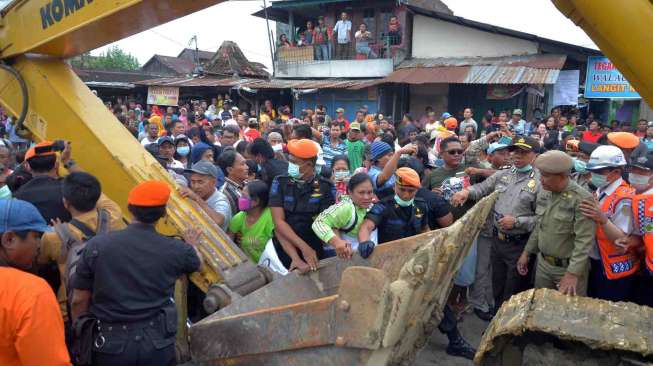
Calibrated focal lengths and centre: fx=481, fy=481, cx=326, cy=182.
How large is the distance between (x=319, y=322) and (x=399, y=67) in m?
16.2

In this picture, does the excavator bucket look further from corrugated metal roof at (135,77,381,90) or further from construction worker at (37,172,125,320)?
corrugated metal roof at (135,77,381,90)

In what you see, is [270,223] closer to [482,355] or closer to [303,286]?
[303,286]

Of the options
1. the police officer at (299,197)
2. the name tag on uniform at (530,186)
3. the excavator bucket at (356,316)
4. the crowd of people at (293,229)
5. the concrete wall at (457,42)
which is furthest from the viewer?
the concrete wall at (457,42)

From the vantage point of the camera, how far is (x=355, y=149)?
8.05 metres

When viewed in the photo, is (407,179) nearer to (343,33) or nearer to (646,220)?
(646,220)

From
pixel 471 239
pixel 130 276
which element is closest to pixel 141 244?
pixel 130 276

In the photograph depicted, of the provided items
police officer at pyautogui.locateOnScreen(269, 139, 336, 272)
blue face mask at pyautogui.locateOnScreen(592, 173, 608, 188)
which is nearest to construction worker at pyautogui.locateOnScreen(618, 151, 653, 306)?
blue face mask at pyautogui.locateOnScreen(592, 173, 608, 188)

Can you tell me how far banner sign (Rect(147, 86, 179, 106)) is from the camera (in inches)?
828

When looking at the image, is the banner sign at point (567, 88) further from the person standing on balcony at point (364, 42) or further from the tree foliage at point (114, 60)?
the tree foliage at point (114, 60)

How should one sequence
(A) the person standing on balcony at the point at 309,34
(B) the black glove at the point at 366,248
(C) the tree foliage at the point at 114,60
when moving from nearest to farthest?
1. (B) the black glove at the point at 366,248
2. (A) the person standing on balcony at the point at 309,34
3. (C) the tree foliage at the point at 114,60

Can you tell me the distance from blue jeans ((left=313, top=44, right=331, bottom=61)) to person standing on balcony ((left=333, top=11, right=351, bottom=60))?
52cm

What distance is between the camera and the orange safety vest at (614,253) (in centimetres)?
365

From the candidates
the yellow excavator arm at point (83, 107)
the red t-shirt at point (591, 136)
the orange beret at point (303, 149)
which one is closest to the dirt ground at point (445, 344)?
the yellow excavator arm at point (83, 107)

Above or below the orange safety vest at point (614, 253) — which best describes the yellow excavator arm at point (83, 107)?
above
